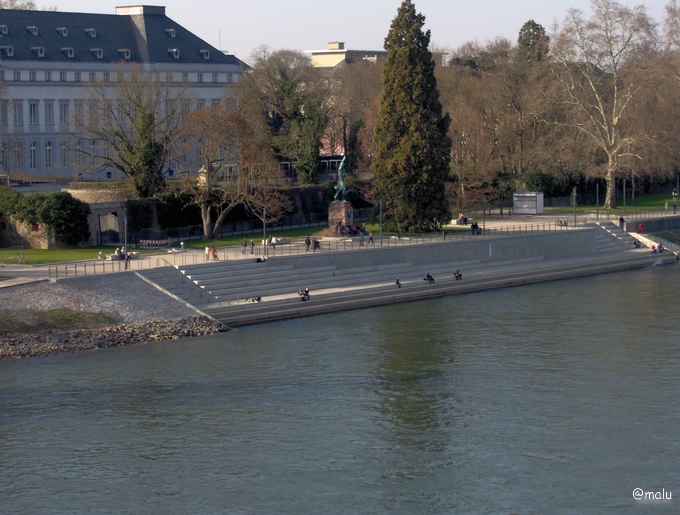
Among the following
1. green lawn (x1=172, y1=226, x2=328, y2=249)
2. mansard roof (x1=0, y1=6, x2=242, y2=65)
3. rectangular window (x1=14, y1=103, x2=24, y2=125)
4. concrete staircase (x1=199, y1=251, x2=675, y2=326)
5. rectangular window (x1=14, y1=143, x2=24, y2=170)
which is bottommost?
concrete staircase (x1=199, y1=251, x2=675, y2=326)

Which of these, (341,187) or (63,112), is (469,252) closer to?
(341,187)

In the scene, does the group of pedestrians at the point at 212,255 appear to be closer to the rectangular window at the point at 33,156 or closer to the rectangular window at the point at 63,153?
the rectangular window at the point at 63,153

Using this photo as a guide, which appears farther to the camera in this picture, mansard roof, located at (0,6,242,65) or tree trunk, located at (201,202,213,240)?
mansard roof, located at (0,6,242,65)

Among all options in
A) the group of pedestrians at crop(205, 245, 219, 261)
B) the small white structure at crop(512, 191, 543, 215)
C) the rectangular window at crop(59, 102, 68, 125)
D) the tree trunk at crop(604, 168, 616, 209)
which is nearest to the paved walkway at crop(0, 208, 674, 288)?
the group of pedestrians at crop(205, 245, 219, 261)

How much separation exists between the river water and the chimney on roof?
49.0 metres

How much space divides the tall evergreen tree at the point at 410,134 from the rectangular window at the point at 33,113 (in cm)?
2928

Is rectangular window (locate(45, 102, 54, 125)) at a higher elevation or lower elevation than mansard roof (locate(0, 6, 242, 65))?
→ lower

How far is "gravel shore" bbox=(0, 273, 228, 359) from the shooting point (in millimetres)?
35312

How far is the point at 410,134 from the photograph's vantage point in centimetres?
5619

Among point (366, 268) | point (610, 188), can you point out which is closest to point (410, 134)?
point (366, 268)

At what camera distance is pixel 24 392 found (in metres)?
29.4

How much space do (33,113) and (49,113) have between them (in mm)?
1199

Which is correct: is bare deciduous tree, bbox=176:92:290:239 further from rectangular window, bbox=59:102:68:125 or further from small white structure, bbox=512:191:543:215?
small white structure, bbox=512:191:543:215

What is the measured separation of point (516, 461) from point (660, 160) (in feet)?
175
